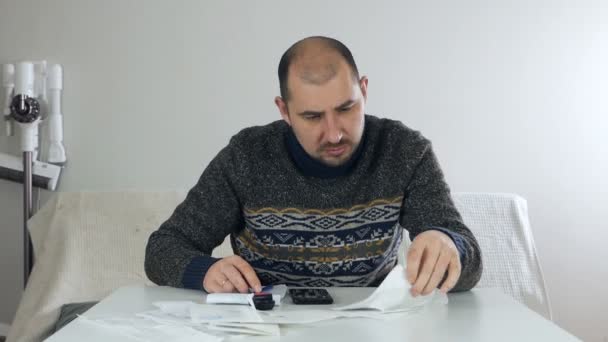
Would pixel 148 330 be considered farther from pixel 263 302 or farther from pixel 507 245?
pixel 507 245

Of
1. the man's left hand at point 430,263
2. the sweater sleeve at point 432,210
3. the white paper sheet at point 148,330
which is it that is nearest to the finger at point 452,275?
the man's left hand at point 430,263

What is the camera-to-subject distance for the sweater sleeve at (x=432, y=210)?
123cm

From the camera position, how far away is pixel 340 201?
4.93 feet

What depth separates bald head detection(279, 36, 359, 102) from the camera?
1.39m

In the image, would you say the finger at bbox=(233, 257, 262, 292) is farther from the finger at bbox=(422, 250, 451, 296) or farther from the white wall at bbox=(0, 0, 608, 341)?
the white wall at bbox=(0, 0, 608, 341)

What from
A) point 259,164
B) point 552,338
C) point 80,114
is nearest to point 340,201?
point 259,164

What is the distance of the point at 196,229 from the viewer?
58.1 inches

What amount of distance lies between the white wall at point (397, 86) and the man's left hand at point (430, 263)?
1591 millimetres

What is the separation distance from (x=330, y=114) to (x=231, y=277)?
42 centimetres

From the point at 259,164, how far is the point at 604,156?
5.52 feet

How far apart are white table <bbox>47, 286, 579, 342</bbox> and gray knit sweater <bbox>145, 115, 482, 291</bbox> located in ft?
1.06

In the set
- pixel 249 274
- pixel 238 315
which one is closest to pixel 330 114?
pixel 249 274

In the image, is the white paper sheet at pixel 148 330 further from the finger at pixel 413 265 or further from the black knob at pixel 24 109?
the black knob at pixel 24 109

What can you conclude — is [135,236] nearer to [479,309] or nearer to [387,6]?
[387,6]
